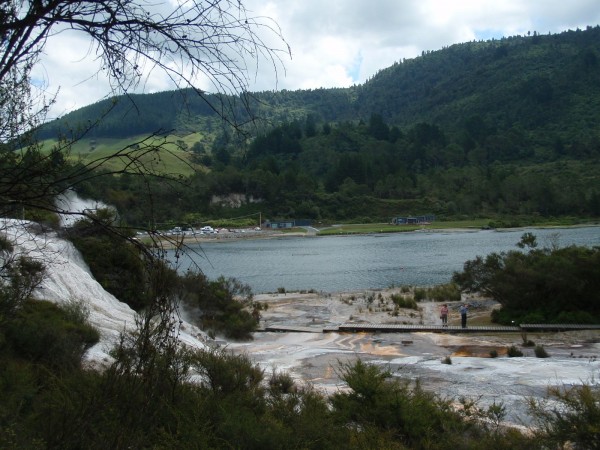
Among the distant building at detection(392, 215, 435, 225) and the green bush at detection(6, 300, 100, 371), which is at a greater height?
the green bush at detection(6, 300, 100, 371)

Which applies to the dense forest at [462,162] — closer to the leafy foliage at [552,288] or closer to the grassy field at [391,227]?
the grassy field at [391,227]

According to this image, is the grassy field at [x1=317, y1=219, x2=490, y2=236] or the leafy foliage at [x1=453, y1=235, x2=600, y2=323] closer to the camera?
the leafy foliage at [x1=453, y1=235, x2=600, y2=323]

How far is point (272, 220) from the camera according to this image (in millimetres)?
108500

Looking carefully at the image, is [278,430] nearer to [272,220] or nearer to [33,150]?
[33,150]

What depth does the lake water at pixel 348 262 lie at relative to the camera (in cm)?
4162

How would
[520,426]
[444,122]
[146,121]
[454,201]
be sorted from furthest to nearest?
[444,122] < [454,201] < [520,426] < [146,121]

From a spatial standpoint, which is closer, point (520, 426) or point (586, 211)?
point (520, 426)

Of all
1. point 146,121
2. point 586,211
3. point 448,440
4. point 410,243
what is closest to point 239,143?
point 146,121

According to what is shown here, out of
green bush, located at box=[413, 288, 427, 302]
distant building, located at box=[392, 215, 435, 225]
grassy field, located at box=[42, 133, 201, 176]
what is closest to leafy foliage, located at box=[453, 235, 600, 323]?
green bush, located at box=[413, 288, 427, 302]

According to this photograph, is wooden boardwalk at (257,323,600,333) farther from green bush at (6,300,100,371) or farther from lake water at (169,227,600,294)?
green bush at (6,300,100,371)

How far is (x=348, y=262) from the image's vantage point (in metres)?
55.7

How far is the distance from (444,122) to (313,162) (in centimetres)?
5932

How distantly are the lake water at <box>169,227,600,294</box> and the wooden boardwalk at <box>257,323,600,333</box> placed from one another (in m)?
6.96

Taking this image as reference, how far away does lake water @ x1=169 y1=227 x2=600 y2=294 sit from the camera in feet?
137
